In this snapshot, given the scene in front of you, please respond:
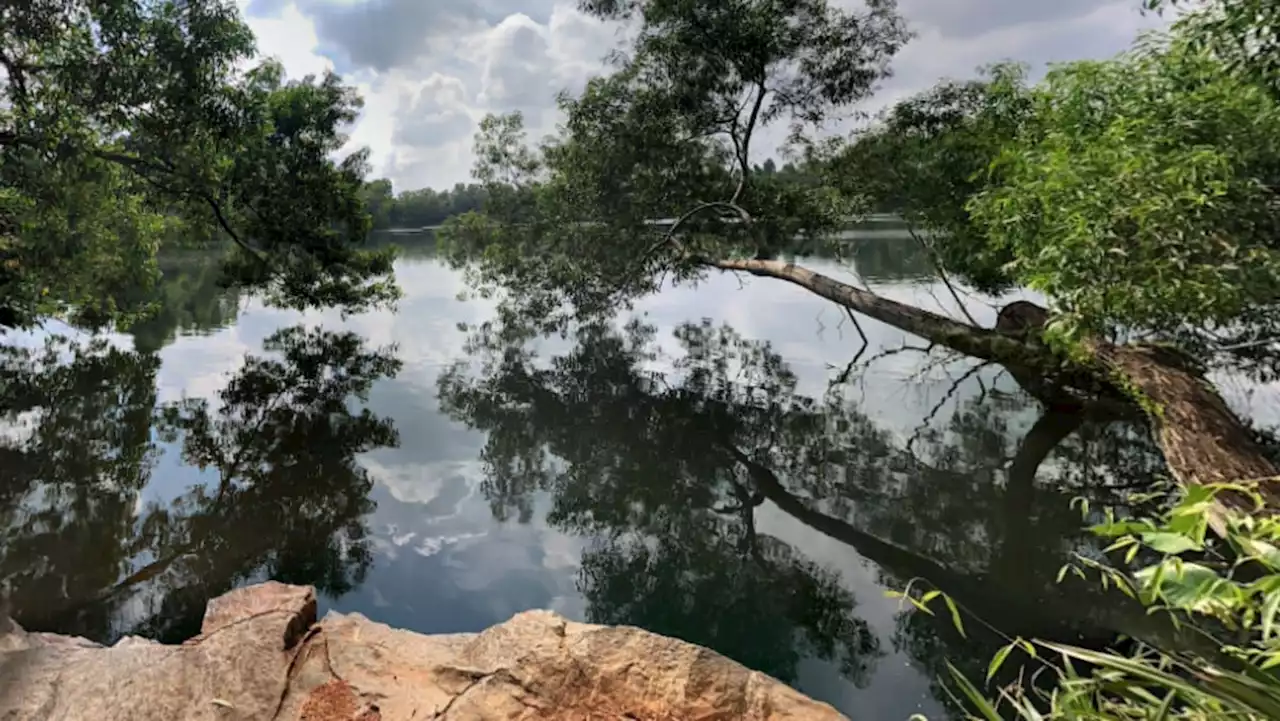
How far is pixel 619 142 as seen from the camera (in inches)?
346

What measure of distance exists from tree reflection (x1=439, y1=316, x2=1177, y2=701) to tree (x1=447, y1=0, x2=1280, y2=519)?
3.02 ft

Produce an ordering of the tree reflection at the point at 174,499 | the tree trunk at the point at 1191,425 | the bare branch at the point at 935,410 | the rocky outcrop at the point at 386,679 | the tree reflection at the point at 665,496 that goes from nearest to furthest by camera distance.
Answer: the rocky outcrop at the point at 386,679 < the tree trunk at the point at 1191,425 < the tree reflection at the point at 665,496 < the tree reflection at the point at 174,499 < the bare branch at the point at 935,410

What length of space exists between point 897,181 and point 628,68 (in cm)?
367

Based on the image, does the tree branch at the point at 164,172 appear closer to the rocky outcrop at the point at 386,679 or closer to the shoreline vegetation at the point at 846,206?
the shoreline vegetation at the point at 846,206

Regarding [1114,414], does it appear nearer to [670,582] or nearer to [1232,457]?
[1232,457]

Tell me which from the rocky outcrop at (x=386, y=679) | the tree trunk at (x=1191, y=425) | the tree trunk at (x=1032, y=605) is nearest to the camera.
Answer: the rocky outcrop at (x=386, y=679)

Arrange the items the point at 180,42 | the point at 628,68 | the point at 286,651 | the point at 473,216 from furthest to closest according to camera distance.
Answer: the point at 473,216 < the point at 628,68 < the point at 180,42 < the point at 286,651

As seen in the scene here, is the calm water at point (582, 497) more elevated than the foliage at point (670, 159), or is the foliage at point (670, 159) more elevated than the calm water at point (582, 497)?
the foliage at point (670, 159)

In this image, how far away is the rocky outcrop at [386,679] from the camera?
2.26 m

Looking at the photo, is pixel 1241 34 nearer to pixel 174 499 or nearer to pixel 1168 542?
pixel 1168 542

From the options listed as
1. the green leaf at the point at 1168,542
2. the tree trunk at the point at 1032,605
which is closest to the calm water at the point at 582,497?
the tree trunk at the point at 1032,605

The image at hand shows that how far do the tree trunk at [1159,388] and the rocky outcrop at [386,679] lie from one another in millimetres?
1715

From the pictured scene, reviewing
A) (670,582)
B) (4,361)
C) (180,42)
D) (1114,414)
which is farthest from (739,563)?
(4,361)

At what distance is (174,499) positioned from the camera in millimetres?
4957
